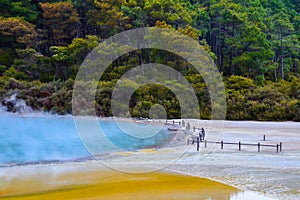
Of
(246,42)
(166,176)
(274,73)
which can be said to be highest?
(246,42)

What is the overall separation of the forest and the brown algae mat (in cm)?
2812

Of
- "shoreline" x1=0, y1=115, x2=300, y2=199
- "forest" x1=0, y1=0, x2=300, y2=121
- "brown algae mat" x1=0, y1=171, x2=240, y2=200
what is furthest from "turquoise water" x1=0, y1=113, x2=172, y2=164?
"brown algae mat" x1=0, y1=171, x2=240, y2=200

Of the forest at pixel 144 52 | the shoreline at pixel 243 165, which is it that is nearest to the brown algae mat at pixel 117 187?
the shoreline at pixel 243 165

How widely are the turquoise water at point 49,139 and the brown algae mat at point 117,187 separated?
19.8ft

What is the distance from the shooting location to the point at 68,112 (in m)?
49.8

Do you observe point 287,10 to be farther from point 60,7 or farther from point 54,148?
point 54,148

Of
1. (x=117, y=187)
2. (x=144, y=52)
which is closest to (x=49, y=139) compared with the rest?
(x=117, y=187)

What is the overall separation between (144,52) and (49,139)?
21.6m

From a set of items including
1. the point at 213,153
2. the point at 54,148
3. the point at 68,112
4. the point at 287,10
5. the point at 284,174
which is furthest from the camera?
the point at 287,10

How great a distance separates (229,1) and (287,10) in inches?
549

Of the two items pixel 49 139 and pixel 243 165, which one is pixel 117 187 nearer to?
pixel 243 165

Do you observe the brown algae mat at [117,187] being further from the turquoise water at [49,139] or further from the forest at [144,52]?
the forest at [144,52]

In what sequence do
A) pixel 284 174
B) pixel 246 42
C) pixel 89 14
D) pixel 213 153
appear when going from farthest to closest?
pixel 89 14 < pixel 246 42 < pixel 213 153 < pixel 284 174

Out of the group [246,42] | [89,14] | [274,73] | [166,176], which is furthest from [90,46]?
[166,176]
